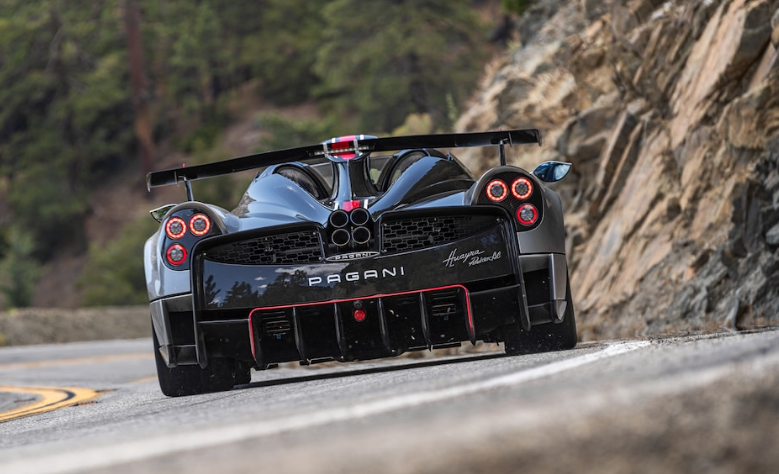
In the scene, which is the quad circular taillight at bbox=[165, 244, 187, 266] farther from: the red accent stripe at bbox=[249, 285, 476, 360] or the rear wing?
the rear wing

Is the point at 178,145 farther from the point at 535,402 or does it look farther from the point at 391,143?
the point at 535,402

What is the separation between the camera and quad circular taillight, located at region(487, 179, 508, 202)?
243 inches

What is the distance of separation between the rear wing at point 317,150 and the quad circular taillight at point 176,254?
2.14ft

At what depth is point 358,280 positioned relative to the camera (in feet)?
19.5

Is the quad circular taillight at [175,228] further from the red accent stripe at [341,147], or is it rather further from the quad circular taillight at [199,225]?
the red accent stripe at [341,147]

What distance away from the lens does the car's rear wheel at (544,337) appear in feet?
21.3

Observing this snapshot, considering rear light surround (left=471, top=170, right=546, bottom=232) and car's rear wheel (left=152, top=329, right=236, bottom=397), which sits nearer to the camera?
rear light surround (left=471, top=170, right=546, bottom=232)

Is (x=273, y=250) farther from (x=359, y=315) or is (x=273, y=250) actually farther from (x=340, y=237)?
(x=359, y=315)

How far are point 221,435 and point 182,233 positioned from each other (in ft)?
11.0

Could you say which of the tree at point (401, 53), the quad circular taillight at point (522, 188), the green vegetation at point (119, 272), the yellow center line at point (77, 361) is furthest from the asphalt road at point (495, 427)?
the green vegetation at point (119, 272)

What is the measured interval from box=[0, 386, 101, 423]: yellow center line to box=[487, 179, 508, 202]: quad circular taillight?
2.96 metres

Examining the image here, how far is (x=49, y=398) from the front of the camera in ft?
29.5

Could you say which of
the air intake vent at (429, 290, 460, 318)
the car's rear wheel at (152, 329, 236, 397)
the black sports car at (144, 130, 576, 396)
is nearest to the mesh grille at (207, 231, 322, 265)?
the black sports car at (144, 130, 576, 396)

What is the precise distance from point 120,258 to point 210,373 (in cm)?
4622
